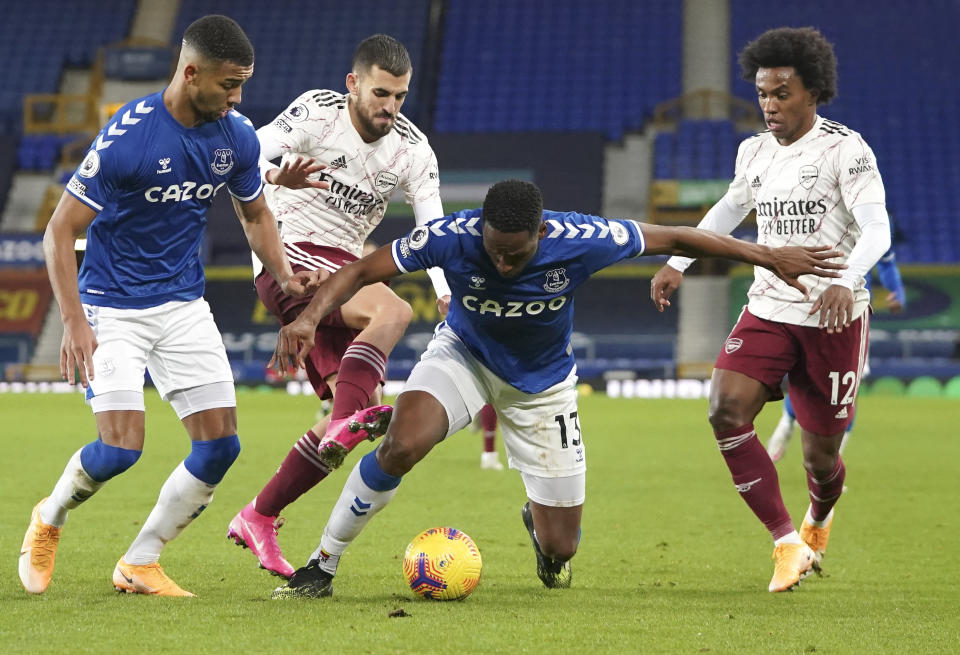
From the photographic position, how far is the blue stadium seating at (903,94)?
85.4ft

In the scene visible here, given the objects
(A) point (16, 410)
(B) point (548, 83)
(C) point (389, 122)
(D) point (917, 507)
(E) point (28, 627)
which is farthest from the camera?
(B) point (548, 83)

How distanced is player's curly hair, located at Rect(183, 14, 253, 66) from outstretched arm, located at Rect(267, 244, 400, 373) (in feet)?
2.96

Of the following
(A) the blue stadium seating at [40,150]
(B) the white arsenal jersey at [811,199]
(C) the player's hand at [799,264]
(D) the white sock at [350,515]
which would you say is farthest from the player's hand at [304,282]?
(A) the blue stadium seating at [40,150]

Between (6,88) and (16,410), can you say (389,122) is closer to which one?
(16,410)

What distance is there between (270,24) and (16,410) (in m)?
16.8

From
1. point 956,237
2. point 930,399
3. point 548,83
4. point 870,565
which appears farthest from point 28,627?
point 548,83

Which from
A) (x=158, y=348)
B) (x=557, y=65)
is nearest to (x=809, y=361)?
(x=158, y=348)

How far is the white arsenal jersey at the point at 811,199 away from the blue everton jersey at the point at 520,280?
114 cm

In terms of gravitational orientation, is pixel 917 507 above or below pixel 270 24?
below

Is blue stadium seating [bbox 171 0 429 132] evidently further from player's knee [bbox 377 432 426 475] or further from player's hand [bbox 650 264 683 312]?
player's knee [bbox 377 432 426 475]

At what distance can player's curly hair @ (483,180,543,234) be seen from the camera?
4.48m

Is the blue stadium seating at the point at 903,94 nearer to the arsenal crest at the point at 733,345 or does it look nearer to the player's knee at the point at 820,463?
the player's knee at the point at 820,463

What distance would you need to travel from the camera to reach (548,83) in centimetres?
2941

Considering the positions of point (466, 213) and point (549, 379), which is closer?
point (466, 213)
